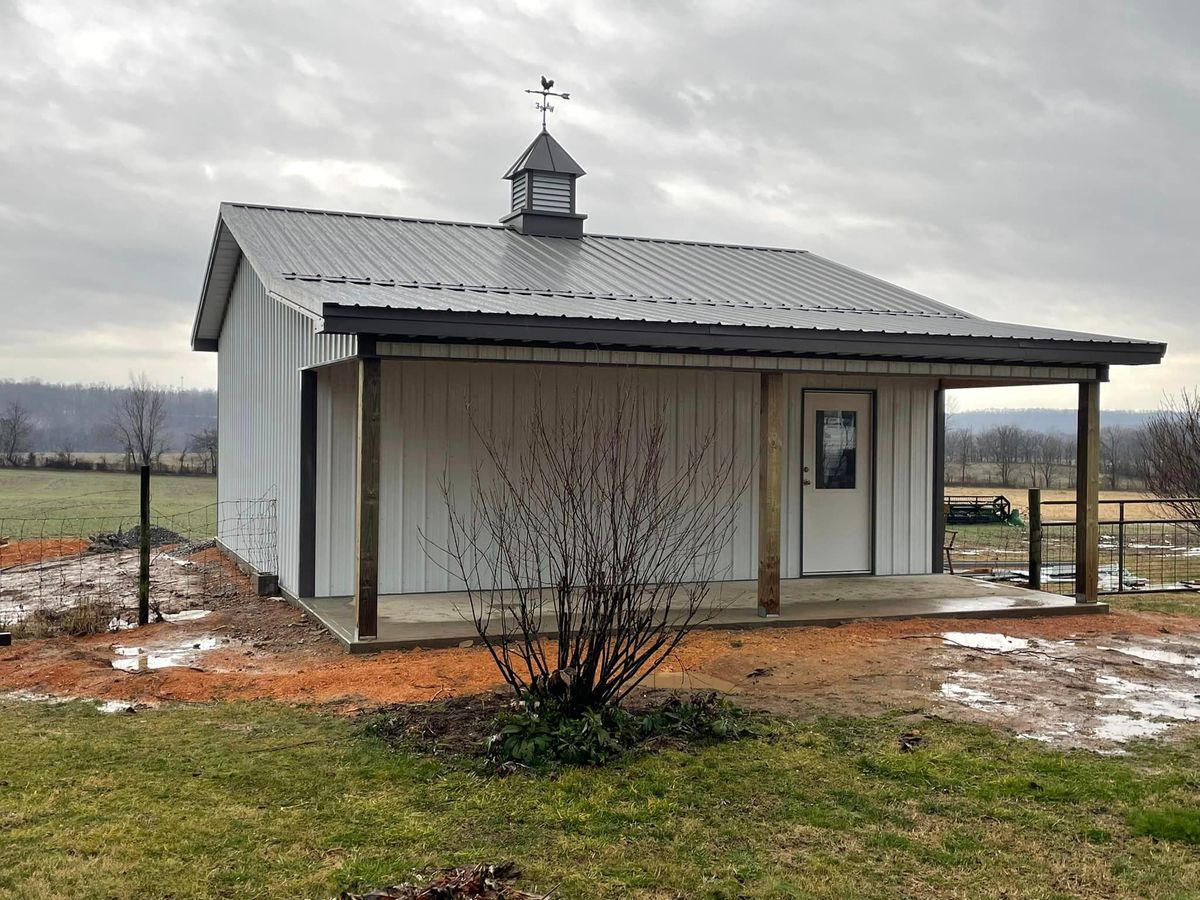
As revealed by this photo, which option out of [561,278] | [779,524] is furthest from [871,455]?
[561,278]

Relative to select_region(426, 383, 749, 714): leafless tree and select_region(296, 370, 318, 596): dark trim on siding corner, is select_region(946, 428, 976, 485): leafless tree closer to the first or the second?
select_region(426, 383, 749, 714): leafless tree

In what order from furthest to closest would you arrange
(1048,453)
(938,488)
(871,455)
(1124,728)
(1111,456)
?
(1048,453), (1111,456), (938,488), (871,455), (1124,728)

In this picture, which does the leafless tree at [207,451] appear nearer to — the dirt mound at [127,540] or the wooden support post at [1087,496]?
the dirt mound at [127,540]

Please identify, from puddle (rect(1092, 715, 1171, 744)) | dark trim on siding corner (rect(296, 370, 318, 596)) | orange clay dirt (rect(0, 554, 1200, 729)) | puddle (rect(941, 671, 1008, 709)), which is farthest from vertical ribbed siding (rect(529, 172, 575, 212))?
puddle (rect(1092, 715, 1171, 744))

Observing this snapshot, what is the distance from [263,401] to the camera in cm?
1334

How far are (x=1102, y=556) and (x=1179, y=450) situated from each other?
7.93 ft

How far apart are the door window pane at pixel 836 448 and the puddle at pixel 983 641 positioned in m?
3.13

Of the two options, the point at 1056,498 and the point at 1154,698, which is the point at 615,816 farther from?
the point at 1056,498

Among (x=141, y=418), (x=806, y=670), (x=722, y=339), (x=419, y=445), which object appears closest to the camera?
(x=806, y=670)

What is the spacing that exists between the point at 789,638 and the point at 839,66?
9.79 meters

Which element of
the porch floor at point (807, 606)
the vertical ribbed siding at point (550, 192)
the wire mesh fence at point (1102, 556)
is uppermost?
the vertical ribbed siding at point (550, 192)

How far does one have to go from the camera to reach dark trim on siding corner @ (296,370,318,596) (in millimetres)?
10672

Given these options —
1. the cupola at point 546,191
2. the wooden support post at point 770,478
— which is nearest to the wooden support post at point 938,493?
the wooden support post at point 770,478

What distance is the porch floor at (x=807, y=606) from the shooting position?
902 centimetres
